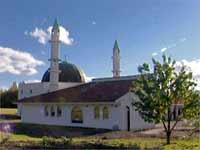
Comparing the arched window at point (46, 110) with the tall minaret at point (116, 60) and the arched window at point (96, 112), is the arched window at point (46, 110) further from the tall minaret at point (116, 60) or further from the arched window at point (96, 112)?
the tall minaret at point (116, 60)

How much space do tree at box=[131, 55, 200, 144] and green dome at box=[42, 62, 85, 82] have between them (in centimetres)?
3800

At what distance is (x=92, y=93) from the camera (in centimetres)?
3756

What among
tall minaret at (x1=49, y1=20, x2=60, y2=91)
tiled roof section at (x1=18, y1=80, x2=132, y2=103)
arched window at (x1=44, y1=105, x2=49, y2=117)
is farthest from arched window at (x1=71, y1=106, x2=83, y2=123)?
tall minaret at (x1=49, y1=20, x2=60, y2=91)

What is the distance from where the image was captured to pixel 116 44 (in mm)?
49625

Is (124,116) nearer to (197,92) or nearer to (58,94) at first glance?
(58,94)

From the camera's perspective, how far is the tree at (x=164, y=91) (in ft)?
61.2

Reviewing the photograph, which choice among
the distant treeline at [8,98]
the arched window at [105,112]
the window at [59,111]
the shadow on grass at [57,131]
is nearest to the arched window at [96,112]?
the arched window at [105,112]

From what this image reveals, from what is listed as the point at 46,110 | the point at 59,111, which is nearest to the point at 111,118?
the point at 59,111

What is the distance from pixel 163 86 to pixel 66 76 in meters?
39.4

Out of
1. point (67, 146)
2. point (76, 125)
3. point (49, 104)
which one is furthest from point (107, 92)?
point (67, 146)

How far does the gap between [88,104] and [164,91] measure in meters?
17.3

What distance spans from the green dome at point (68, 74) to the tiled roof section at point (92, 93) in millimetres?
12005

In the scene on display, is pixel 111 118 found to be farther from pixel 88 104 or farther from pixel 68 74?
pixel 68 74

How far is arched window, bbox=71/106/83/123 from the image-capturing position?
120 feet
